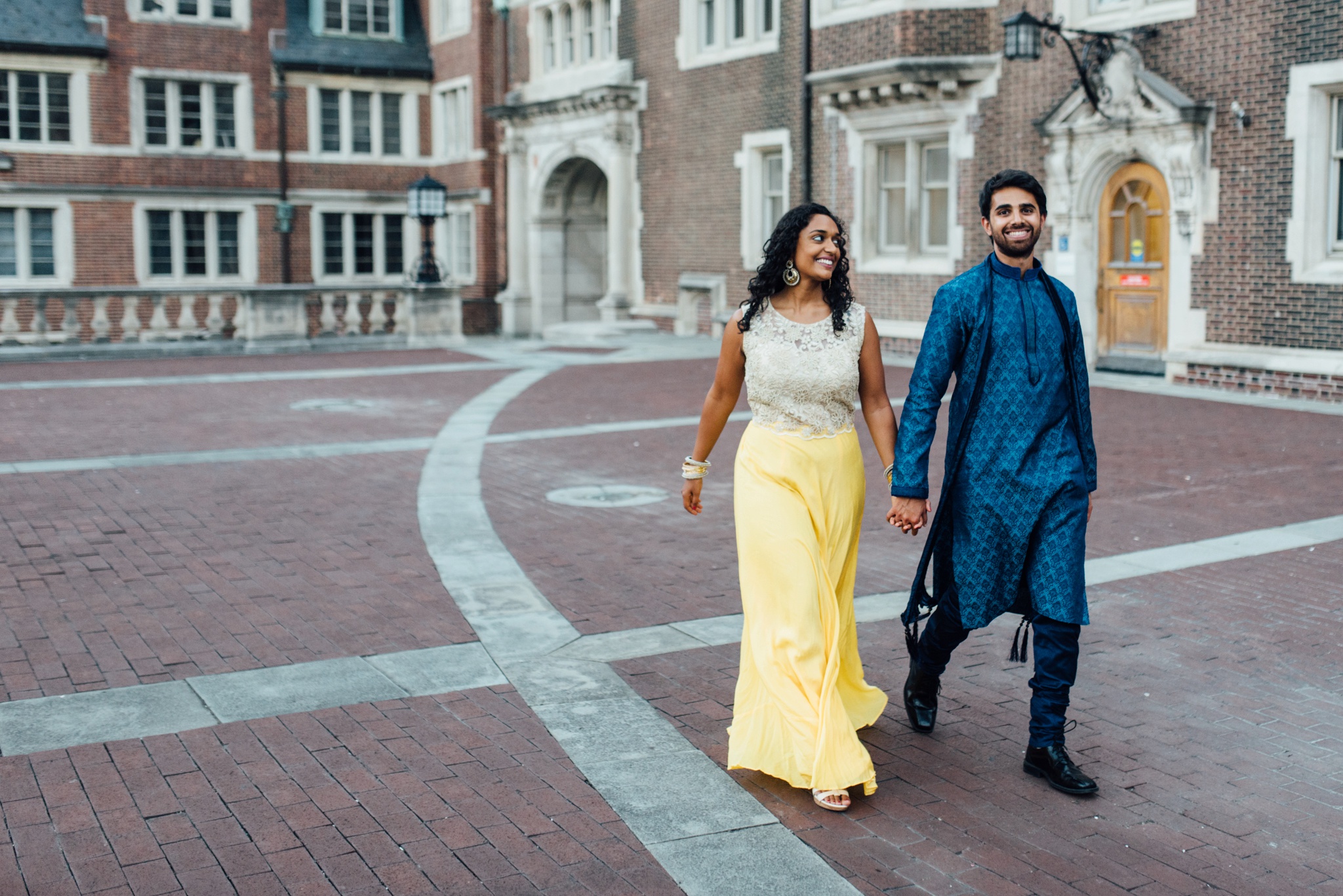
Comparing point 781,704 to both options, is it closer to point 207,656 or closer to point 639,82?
point 207,656

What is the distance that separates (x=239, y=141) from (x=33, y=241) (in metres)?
4.86

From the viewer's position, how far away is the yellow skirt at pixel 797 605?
4.17 meters

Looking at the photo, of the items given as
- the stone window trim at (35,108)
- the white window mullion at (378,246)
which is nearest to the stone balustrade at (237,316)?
the stone window trim at (35,108)

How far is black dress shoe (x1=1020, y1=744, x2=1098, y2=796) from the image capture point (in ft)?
13.8

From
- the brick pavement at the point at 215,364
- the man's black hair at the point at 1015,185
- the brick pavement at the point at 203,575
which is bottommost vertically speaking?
the brick pavement at the point at 203,575

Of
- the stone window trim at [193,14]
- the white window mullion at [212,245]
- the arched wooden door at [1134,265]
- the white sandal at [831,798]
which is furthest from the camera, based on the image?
the white window mullion at [212,245]

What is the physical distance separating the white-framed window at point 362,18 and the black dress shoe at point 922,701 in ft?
98.8

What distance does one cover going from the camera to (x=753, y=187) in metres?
22.8

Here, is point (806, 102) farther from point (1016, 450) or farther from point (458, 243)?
point (1016, 450)

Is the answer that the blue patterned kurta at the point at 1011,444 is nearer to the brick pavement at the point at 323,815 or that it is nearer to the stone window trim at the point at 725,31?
the brick pavement at the point at 323,815

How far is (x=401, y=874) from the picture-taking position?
3693 mm

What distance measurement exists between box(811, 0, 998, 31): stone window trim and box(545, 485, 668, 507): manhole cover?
442 inches

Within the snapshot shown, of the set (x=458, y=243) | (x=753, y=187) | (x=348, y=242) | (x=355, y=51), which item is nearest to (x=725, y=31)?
(x=753, y=187)

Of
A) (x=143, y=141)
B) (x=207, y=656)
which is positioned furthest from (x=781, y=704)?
(x=143, y=141)
